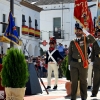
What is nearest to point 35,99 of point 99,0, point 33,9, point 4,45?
point 99,0

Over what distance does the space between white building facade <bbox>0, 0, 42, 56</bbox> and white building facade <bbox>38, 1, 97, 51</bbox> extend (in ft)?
11.1

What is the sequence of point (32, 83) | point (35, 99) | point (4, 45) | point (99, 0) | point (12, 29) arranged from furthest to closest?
point (4, 45) → point (99, 0) → point (12, 29) → point (32, 83) → point (35, 99)

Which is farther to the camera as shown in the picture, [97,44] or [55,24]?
[55,24]

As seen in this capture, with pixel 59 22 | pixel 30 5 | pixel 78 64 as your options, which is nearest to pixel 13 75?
pixel 78 64

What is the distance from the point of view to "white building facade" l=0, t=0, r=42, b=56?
132ft

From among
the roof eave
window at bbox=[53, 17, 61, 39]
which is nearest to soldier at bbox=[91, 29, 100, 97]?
the roof eave

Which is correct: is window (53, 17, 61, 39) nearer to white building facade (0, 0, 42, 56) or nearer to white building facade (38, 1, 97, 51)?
white building facade (38, 1, 97, 51)

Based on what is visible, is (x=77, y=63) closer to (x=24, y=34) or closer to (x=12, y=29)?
(x=12, y=29)

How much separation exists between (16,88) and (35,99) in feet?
8.51

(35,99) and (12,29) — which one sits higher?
(12,29)

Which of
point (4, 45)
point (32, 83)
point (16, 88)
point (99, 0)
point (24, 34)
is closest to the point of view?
point (16, 88)

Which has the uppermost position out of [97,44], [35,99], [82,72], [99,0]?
[99,0]

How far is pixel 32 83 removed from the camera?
1346 cm

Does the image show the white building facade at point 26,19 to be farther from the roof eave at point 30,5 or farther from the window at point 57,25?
the window at point 57,25
